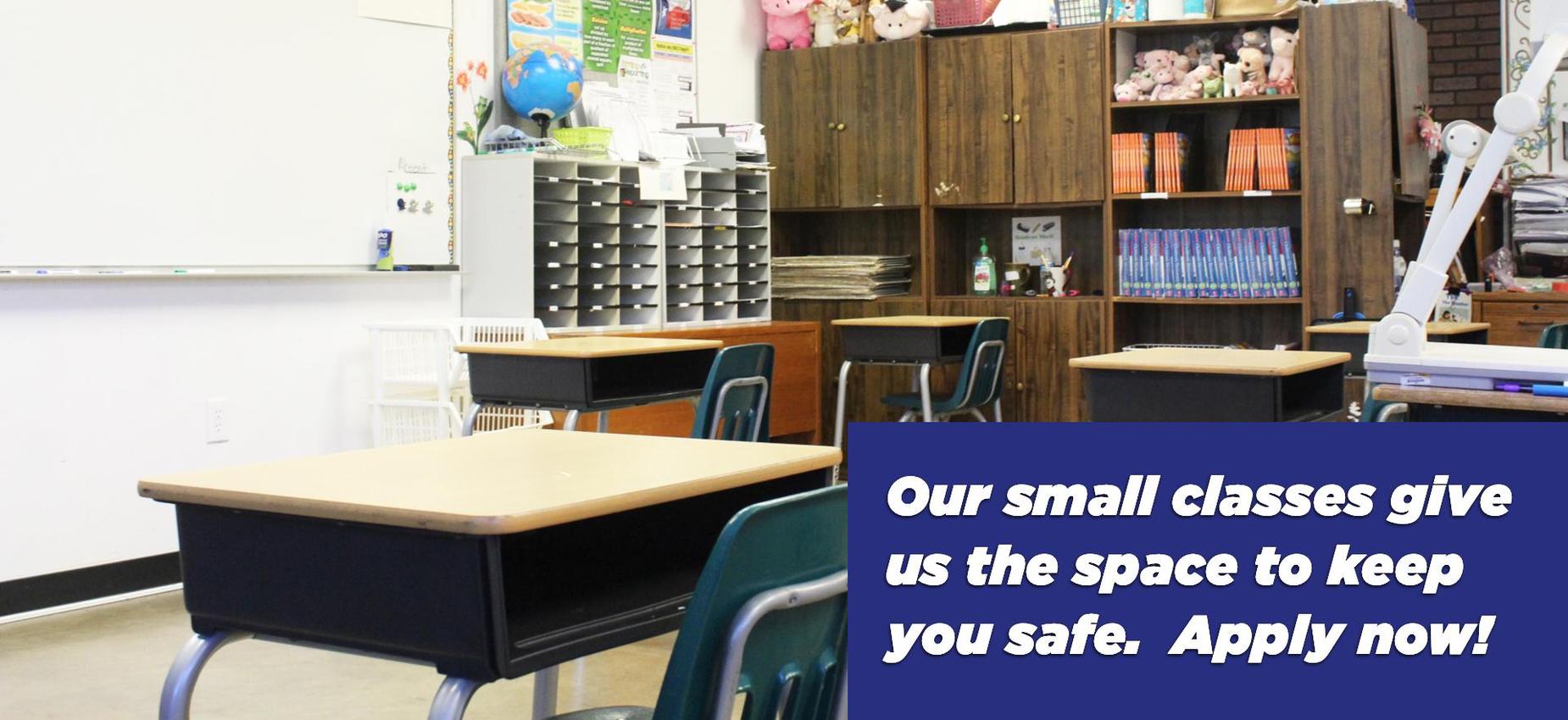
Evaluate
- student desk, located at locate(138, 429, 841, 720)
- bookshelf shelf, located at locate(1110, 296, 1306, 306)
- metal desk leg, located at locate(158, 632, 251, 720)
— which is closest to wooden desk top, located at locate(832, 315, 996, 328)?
bookshelf shelf, located at locate(1110, 296, 1306, 306)

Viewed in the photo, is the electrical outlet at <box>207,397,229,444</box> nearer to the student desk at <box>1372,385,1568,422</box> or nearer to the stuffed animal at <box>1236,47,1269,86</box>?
the student desk at <box>1372,385,1568,422</box>

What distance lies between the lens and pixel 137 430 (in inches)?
185

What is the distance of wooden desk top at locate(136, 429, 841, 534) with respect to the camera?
1.63 m

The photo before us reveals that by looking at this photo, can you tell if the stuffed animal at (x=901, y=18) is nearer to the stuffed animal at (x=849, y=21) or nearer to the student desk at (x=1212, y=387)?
the stuffed animal at (x=849, y=21)

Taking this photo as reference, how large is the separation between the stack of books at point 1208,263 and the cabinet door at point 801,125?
139cm

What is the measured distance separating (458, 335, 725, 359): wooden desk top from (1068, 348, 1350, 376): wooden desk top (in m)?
1.16

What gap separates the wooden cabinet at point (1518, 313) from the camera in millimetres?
6262

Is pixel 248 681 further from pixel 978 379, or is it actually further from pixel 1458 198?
pixel 978 379

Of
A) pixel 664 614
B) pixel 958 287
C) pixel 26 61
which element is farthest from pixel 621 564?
pixel 958 287

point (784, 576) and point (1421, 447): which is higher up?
point (1421, 447)

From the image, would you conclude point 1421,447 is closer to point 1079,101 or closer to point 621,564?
point 621,564

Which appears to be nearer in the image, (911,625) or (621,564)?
(911,625)

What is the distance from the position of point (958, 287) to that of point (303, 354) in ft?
10.7

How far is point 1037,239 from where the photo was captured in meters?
7.21
